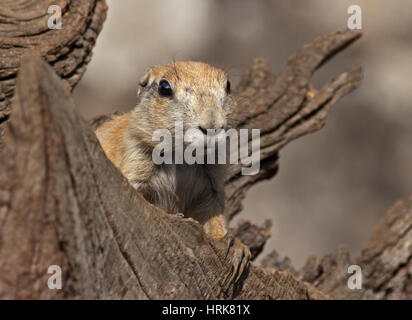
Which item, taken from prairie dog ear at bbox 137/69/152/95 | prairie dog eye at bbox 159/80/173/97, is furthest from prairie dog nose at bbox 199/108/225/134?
prairie dog ear at bbox 137/69/152/95

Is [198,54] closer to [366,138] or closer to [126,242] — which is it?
[366,138]

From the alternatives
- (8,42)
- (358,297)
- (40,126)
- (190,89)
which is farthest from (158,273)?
(358,297)

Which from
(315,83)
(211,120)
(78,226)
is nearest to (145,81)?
(211,120)

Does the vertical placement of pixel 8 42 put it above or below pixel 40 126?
above

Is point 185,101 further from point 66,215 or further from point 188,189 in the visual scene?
point 66,215

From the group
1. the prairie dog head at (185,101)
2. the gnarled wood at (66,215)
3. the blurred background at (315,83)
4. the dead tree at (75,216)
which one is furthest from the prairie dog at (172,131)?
the blurred background at (315,83)

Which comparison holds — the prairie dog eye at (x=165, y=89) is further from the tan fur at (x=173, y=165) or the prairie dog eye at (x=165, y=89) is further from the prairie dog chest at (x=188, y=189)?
the prairie dog chest at (x=188, y=189)
